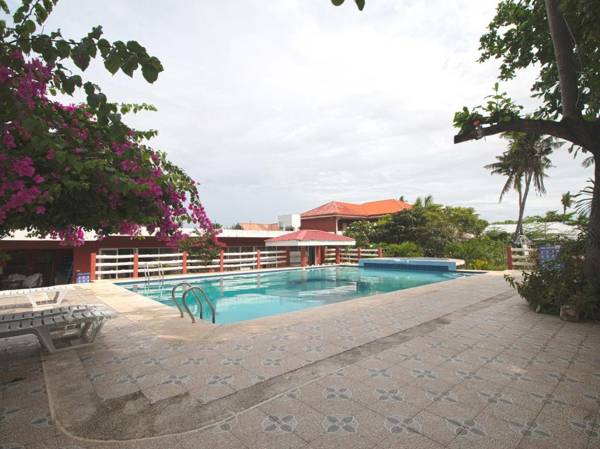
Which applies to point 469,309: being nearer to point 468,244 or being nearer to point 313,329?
point 313,329

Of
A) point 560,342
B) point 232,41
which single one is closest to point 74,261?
point 232,41

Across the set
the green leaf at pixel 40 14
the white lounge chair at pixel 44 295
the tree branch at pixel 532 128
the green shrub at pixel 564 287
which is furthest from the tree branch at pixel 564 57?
the white lounge chair at pixel 44 295

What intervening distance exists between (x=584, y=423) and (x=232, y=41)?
7621mm

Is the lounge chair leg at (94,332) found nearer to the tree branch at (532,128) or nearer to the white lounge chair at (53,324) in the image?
the white lounge chair at (53,324)

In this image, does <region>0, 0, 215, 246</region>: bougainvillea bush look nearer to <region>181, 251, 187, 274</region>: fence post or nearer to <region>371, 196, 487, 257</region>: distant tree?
<region>181, 251, 187, 274</region>: fence post

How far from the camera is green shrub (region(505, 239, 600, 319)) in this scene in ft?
17.4

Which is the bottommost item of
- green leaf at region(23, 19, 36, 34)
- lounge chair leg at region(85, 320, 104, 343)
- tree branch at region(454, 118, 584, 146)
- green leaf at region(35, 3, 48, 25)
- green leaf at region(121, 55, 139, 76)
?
lounge chair leg at region(85, 320, 104, 343)

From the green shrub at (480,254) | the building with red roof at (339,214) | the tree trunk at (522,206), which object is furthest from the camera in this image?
the building with red roof at (339,214)

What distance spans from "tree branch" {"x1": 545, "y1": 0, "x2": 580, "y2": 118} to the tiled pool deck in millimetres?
3507

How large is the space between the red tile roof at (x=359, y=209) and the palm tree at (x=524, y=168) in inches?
303

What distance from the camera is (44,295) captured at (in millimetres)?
8352

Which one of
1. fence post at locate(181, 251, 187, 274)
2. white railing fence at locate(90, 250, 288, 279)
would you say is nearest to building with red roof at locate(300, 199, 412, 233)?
white railing fence at locate(90, 250, 288, 279)

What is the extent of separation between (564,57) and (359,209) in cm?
2610

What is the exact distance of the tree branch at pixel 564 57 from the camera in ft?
14.1
